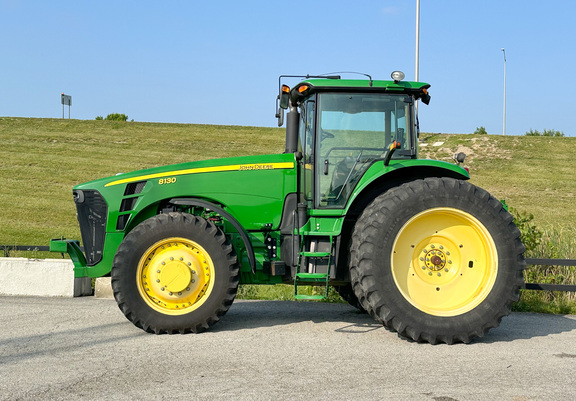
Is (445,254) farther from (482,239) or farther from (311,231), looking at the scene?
(311,231)

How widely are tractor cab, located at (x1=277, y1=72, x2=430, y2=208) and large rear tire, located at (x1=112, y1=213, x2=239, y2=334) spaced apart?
113 cm

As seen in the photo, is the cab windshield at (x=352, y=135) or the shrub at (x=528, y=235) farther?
the shrub at (x=528, y=235)

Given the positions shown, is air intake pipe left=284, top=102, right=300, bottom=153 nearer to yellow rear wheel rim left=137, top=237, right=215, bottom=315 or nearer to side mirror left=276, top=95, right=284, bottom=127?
side mirror left=276, top=95, right=284, bottom=127

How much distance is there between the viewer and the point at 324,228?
251 inches

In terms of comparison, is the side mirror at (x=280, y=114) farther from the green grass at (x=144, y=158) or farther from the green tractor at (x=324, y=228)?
the green grass at (x=144, y=158)

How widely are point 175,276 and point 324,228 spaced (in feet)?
5.07

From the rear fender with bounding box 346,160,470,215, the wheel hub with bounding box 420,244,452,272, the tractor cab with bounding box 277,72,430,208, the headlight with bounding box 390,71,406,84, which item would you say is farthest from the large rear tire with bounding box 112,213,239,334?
the headlight with bounding box 390,71,406,84

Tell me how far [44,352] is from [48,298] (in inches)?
128

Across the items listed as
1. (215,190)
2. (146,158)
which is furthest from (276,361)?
(146,158)

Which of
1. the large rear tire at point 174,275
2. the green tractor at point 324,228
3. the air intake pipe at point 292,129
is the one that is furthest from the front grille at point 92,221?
the air intake pipe at point 292,129

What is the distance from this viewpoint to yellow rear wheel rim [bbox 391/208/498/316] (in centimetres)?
603

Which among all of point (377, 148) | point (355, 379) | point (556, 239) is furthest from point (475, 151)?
point (355, 379)

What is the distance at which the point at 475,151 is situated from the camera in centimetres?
3023

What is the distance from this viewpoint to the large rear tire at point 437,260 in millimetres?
5809
